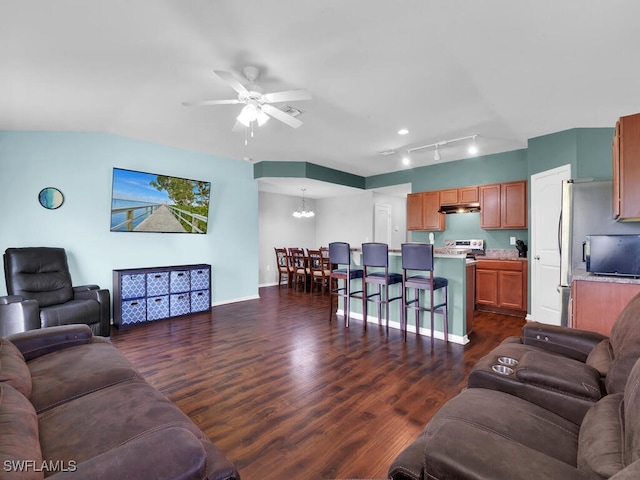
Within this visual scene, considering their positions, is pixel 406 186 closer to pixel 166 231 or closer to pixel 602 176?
pixel 602 176

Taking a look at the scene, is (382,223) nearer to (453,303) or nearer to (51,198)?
(453,303)

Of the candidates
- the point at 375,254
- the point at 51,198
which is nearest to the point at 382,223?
the point at 375,254

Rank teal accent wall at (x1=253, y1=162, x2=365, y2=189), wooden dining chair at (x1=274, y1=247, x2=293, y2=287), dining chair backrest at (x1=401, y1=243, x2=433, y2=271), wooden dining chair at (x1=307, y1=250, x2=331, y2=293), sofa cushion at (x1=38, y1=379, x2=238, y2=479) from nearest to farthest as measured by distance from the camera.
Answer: sofa cushion at (x1=38, y1=379, x2=238, y2=479)
dining chair backrest at (x1=401, y1=243, x2=433, y2=271)
teal accent wall at (x1=253, y1=162, x2=365, y2=189)
wooden dining chair at (x1=307, y1=250, x2=331, y2=293)
wooden dining chair at (x1=274, y1=247, x2=293, y2=287)

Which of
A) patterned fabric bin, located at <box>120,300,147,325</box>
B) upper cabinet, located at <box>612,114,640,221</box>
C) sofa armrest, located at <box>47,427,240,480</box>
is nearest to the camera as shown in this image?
sofa armrest, located at <box>47,427,240,480</box>

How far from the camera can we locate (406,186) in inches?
263

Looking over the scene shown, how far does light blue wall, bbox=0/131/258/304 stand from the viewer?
358cm

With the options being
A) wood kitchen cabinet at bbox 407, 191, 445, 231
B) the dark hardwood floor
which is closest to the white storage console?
the dark hardwood floor

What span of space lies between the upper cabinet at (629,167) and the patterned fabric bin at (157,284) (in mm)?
5058

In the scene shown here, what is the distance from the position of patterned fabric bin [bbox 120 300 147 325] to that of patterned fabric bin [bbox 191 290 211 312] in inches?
26.6

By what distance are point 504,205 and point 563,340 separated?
374 centimetres

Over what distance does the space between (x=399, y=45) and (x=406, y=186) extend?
4.69 meters

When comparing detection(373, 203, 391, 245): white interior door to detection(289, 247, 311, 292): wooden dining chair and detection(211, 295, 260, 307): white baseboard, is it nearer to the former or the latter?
detection(289, 247, 311, 292): wooden dining chair

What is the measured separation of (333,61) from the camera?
7.86 ft

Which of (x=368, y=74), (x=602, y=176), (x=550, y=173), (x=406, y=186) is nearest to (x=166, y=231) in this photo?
(x=368, y=74)
